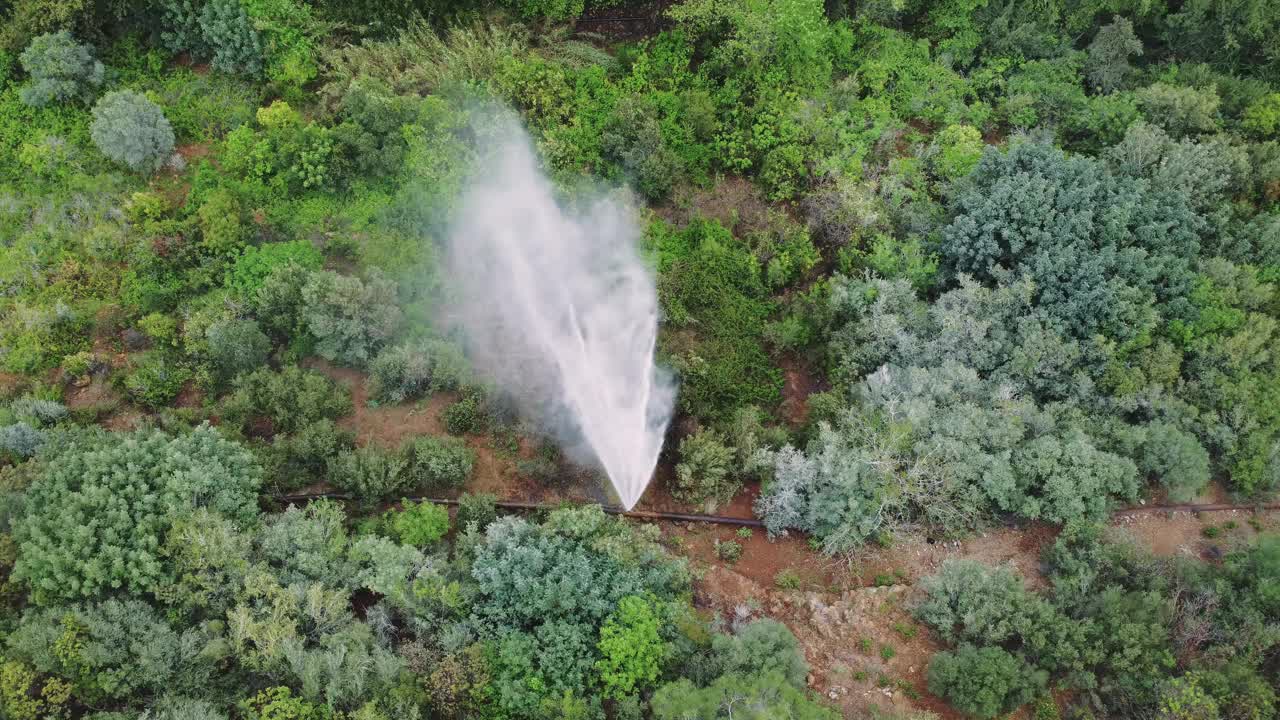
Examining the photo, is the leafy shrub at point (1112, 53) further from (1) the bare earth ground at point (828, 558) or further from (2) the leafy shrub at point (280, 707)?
(2) the leafy shrub at point (280, 707)

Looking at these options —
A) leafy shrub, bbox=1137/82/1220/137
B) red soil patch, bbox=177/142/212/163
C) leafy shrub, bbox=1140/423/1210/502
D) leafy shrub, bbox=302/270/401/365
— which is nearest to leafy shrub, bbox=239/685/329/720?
leafy shrub, bbox=302/270/401/365

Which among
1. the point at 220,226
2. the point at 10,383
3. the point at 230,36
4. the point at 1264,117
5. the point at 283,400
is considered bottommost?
the point at 10,383

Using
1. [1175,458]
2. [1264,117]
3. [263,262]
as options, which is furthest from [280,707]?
[1264,117]

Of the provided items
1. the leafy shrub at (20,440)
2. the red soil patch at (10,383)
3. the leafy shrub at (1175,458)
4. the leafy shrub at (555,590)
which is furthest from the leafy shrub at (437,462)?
the leafy shrub at (1175,458)

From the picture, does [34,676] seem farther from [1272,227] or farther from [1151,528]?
[1272,227]

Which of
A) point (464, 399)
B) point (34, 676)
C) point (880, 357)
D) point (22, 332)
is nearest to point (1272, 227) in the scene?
point (880, 357)

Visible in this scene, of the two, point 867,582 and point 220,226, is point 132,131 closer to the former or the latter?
point 220,226

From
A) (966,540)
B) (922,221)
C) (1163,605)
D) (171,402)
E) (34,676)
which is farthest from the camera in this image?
(922,221)
